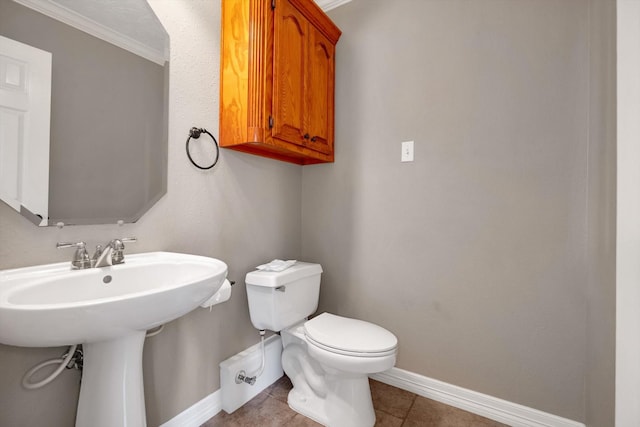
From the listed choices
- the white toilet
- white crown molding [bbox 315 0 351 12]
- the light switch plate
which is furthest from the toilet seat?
white crown molding [bbox 315 0 351 12]

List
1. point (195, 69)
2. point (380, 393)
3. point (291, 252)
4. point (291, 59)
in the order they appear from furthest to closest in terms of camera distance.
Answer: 1. point (291, 252)
2. point (380, 393)
3. point (291, 59)
4. point (195, 69)

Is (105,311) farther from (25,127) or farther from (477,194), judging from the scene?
(477,194)

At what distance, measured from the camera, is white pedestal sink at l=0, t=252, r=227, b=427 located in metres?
0.59

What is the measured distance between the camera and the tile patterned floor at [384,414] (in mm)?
1331

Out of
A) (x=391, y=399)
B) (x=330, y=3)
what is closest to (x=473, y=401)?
(x=391, y=399)

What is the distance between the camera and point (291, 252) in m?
1.92

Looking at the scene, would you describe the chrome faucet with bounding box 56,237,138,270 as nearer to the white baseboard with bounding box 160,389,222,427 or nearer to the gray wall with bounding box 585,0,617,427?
the white baseboard with bounding box 160,389,222,427

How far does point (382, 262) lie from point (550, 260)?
799 mm

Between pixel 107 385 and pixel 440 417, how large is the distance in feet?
4.76

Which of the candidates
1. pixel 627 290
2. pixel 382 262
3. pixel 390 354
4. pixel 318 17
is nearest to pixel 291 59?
pixel 318 17

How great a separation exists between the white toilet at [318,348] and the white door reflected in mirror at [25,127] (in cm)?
86

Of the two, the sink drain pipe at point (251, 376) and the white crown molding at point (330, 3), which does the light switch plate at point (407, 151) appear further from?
the sink drain pipe at point (251, 376)

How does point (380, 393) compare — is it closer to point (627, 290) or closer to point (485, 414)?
point (485, 414)

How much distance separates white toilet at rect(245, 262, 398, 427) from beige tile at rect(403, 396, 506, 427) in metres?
0.24
